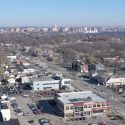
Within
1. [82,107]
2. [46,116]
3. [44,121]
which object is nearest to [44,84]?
[46,116]

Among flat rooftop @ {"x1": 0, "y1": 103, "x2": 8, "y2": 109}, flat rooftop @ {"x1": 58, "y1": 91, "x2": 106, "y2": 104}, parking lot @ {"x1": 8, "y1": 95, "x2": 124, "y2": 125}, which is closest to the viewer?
parking lot @ {"x1": 8, "y1": 95, "x2": 124, "y2": 125}

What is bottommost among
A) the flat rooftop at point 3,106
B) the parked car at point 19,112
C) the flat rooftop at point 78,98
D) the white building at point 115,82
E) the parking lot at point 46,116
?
the parking lot at point 46,116

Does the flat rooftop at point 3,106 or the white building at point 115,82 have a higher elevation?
the flat rooftop at point 3,106

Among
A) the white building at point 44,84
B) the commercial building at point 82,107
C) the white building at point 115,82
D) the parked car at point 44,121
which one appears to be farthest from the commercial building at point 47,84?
the parked car at point 44,121

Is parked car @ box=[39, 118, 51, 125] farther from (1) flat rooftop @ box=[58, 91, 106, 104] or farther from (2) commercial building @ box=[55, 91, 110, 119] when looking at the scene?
(1) flat rooftop @ box=[58, 91, 106, 104]

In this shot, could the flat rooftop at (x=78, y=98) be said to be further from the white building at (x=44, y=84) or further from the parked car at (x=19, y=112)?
the white building at (x=44, y=84)

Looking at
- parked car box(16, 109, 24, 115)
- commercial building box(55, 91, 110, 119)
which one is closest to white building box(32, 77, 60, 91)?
parked car box(16, 109, 24, 115)

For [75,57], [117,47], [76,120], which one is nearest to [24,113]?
[76,120]

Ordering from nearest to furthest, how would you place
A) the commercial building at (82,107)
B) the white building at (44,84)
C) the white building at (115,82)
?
the commercial building at (82,107) → the white building at (44,84) → the white building at (115,82)

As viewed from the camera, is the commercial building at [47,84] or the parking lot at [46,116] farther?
the commercial building at [47,84]

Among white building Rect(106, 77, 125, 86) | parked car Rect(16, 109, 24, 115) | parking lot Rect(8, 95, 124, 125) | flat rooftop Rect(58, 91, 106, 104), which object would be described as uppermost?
flat rooftop Rect(58, 91, 106, 104)

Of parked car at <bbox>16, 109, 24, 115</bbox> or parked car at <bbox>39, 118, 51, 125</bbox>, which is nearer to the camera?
parked car at <bbox>39, 118, 51, 125</bbox>
